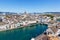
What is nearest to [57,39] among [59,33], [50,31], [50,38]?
[50,38]

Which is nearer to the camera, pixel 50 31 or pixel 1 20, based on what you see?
pixel 50 31

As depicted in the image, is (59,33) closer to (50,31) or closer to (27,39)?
(50,31)

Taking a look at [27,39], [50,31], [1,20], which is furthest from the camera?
[1,20]

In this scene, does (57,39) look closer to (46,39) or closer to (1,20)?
(46,39)

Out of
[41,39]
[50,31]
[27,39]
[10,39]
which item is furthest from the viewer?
[50,31]

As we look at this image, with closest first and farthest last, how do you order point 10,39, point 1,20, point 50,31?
point 10,39, point 50,31, point 1,20

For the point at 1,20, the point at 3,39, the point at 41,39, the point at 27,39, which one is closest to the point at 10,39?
the point at 3,39

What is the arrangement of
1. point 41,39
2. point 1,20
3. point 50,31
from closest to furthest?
point 41,39, point 50,31, point 1,20

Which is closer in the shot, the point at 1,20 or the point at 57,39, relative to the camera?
the point at 57,39
